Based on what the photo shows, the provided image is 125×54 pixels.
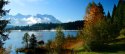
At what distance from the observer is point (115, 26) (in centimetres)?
7775

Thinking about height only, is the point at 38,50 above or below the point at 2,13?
below

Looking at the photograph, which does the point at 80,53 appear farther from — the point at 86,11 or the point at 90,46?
the point at 86,11

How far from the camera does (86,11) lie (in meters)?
73.6

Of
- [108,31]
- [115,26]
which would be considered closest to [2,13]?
[108,31]

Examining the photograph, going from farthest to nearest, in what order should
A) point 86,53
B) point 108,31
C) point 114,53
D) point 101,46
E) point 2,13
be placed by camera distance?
1. point 108,31
2. point 101,46
3. point 86,53
4. point 114,53
5. point 2,13

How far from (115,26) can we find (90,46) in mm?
28150

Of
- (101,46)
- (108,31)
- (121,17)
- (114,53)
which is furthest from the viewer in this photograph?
(121,17)

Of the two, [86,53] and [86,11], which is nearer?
[86,53]

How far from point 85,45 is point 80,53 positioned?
13.8 feet

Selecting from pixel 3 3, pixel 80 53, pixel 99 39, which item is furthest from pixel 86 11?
pixel 3 3

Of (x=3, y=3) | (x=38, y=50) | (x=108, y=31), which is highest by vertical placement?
(x=3, y=3)

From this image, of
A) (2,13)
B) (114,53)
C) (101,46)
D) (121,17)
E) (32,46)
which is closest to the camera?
(2,13)

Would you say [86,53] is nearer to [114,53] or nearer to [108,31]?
[114,53]

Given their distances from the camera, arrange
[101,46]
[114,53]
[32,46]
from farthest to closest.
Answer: [32,46], [101,46], [114,53]
